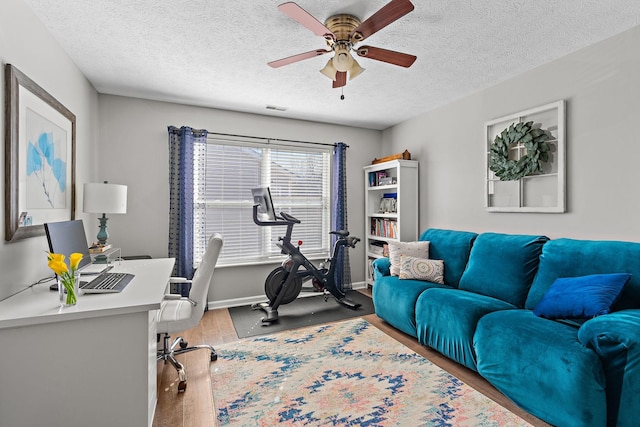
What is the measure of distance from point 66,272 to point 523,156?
3.55 m

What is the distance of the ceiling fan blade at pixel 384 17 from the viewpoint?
5.18ft

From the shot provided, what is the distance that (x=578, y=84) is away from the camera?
254cm

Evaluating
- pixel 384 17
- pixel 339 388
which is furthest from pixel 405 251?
pixel 384 17

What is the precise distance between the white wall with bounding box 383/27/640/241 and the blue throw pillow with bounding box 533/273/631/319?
0.59 metres

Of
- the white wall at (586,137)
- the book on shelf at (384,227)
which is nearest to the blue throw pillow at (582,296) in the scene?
the white wall at (586,137)

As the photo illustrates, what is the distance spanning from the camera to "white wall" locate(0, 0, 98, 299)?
1676 mm

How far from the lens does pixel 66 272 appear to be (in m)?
1.55

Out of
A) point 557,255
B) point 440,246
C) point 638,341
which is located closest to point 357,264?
point 440,246

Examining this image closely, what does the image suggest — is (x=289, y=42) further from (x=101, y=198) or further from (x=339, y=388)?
(x=339, y=388)

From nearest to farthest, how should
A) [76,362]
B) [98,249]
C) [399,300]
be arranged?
[76,362] → [98,249] → [399,300]

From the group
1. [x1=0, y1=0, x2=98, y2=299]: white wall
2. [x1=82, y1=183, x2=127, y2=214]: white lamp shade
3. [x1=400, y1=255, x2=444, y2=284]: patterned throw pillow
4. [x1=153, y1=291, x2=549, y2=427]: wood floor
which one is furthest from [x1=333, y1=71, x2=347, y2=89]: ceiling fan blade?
[x1=153, y1=291, x2=549, y2=427]: wood floor

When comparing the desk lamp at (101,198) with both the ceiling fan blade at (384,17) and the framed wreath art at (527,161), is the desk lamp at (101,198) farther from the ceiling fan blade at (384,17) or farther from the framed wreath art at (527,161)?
the framed wreath art at (527,161)

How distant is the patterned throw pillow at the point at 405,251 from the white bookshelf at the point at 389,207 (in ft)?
2.12

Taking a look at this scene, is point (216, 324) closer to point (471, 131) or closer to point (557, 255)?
point (557, 255)
